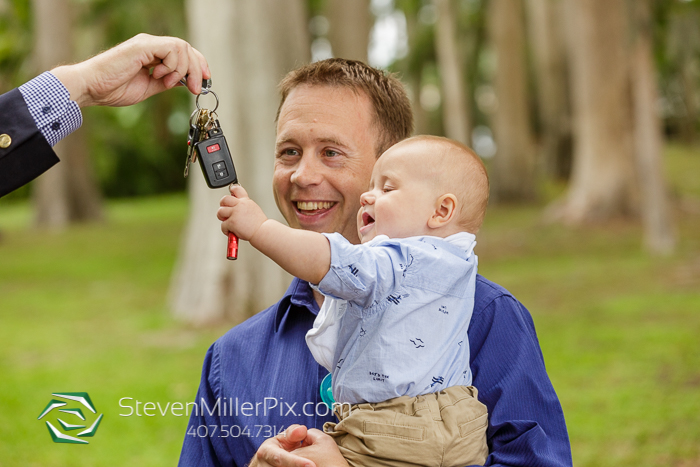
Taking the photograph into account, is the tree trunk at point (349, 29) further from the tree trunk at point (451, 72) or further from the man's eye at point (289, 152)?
the man's eye at point (289, 152)

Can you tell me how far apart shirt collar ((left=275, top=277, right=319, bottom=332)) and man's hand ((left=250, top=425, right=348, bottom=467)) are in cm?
47

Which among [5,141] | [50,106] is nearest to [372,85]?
[50,106]

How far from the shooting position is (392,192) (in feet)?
6.57

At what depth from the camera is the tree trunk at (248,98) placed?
26.7 ft

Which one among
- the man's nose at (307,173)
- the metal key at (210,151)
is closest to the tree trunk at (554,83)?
the man's nose at (307,173)

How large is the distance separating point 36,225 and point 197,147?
2117 cm

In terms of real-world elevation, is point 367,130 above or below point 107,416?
above

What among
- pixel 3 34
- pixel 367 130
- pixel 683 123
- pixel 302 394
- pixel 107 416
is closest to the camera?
pixel 302 394

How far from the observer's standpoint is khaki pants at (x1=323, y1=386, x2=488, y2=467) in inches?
71.5

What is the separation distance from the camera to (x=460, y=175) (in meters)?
2.03

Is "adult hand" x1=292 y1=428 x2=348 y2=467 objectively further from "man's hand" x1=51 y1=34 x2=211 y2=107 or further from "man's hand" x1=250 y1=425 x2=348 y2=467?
"man's hand" x1=51 y1=34 x2=211 y2=107

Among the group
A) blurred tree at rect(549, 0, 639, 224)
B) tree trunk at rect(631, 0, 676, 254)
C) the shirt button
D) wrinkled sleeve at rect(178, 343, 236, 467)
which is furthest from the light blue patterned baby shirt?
blurred tree at rect(549, 0, 639, 224)

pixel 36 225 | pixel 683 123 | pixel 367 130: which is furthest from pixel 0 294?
pixel 683 123

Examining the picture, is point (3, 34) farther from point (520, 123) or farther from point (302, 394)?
point (302, 394)
